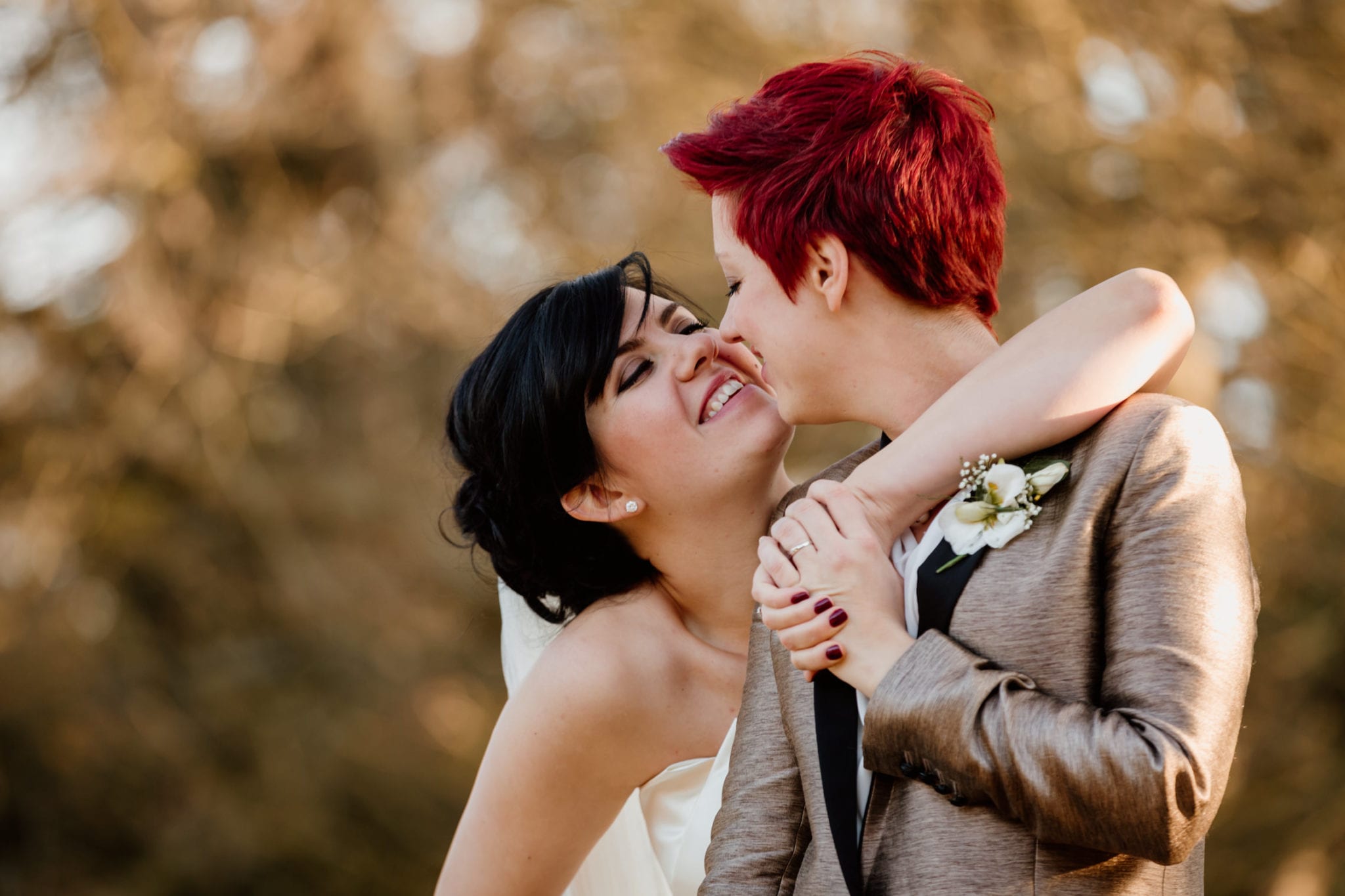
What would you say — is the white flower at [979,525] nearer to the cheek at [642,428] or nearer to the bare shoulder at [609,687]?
the cheek at [642,428]

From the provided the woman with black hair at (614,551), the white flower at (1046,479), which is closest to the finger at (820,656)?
the white flower at (1046,479)

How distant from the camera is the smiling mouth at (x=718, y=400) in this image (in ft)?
8.31

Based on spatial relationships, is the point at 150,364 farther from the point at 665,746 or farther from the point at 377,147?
the point at 665,746

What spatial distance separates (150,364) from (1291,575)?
18.8 feet

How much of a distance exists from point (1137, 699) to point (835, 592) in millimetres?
417

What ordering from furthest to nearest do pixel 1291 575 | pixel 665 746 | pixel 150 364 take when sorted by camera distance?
pixel 150 364
pixel 1291 575
pixel 665 746

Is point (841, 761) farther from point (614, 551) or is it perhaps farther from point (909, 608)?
point (614, 551)

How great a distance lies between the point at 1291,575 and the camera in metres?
5.43

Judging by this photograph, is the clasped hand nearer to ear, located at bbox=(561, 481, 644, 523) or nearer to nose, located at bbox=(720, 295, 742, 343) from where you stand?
nose, located at bbox=(720, 295, 742, 343)

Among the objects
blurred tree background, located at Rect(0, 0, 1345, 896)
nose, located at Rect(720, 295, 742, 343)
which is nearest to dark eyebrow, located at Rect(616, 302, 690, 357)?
nose, located at Rect(720, 295, 742, 343)

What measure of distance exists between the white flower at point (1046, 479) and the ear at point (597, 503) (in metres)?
1.12

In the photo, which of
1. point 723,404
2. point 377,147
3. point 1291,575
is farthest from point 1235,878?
point 377,147

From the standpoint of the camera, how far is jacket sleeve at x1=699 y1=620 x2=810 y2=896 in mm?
1889

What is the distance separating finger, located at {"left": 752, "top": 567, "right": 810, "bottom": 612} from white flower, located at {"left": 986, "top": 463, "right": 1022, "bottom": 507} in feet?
0.97
